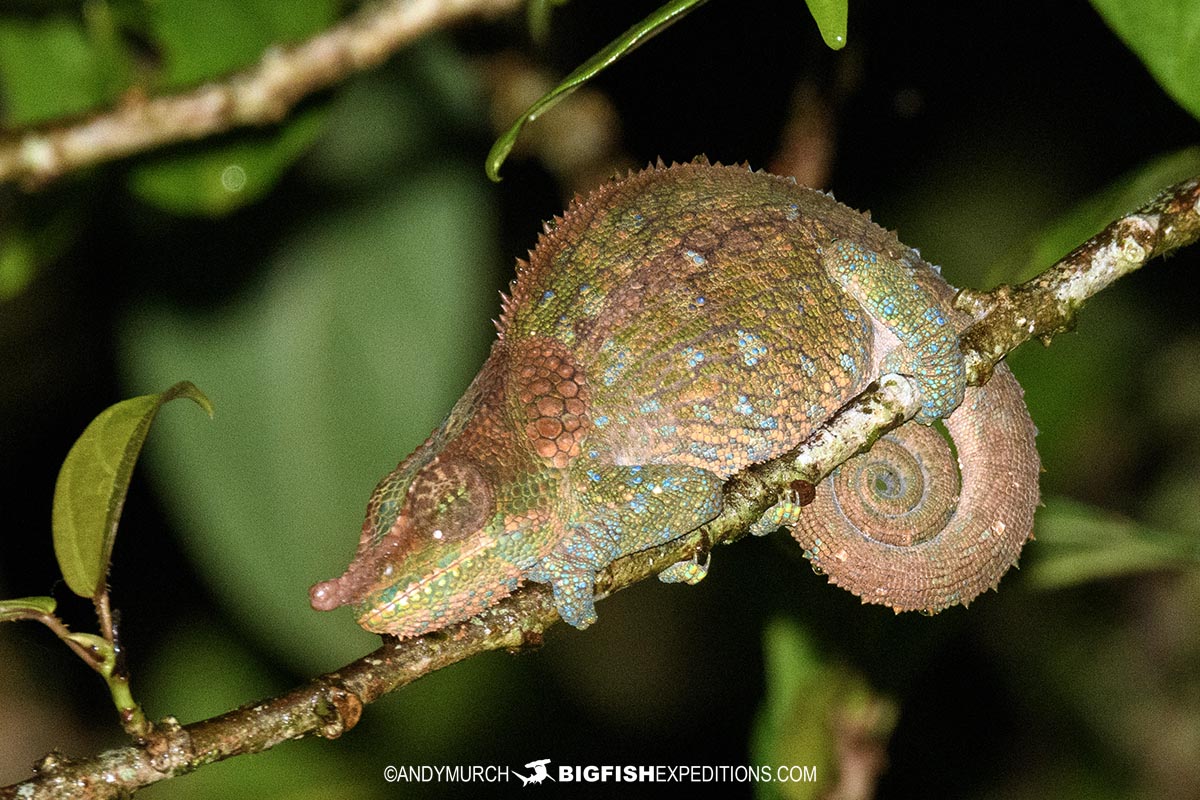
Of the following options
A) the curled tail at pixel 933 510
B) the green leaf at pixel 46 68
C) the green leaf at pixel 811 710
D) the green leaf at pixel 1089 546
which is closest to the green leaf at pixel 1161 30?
the curled tail at pixel 933 510

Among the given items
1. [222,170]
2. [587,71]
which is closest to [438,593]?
[587,71]

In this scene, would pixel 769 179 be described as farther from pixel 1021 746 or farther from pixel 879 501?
pixel 1021 746

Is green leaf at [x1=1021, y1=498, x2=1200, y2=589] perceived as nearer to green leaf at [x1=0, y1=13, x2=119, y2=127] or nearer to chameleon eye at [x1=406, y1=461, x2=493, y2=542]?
chameleon eye at [x1=406, y1=461, x2=493, y2=542]

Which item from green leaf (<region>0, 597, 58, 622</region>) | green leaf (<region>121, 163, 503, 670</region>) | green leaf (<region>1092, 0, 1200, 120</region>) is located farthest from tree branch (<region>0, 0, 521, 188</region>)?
green leaf (<region>1092, 0, 1200, 120</region>)

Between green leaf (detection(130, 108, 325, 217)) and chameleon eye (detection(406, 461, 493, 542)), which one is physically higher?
green leaf (detection(130, 108, 325, 217))

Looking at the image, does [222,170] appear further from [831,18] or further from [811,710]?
[811,710]

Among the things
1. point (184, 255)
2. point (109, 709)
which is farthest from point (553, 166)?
point (109, 709)

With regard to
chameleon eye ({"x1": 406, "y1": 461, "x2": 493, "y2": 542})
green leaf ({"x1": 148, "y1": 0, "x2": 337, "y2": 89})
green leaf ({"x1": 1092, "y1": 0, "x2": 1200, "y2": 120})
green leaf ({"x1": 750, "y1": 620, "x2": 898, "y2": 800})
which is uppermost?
green leaf ({"x1": 148, "y1": 0, "x2": 337, "y2": 89})

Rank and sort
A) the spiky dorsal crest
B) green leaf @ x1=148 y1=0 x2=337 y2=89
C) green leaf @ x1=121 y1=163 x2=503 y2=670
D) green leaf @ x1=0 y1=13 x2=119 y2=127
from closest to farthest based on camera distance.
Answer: the spiky dorsal crest, green leaf @ x1=148 y1=0 x2=337 y2=89, green leaf @ x1=0 y1=13 x2=119 y2=127, green leaf @ x1=121 y1=163 x2=503 y2=670
